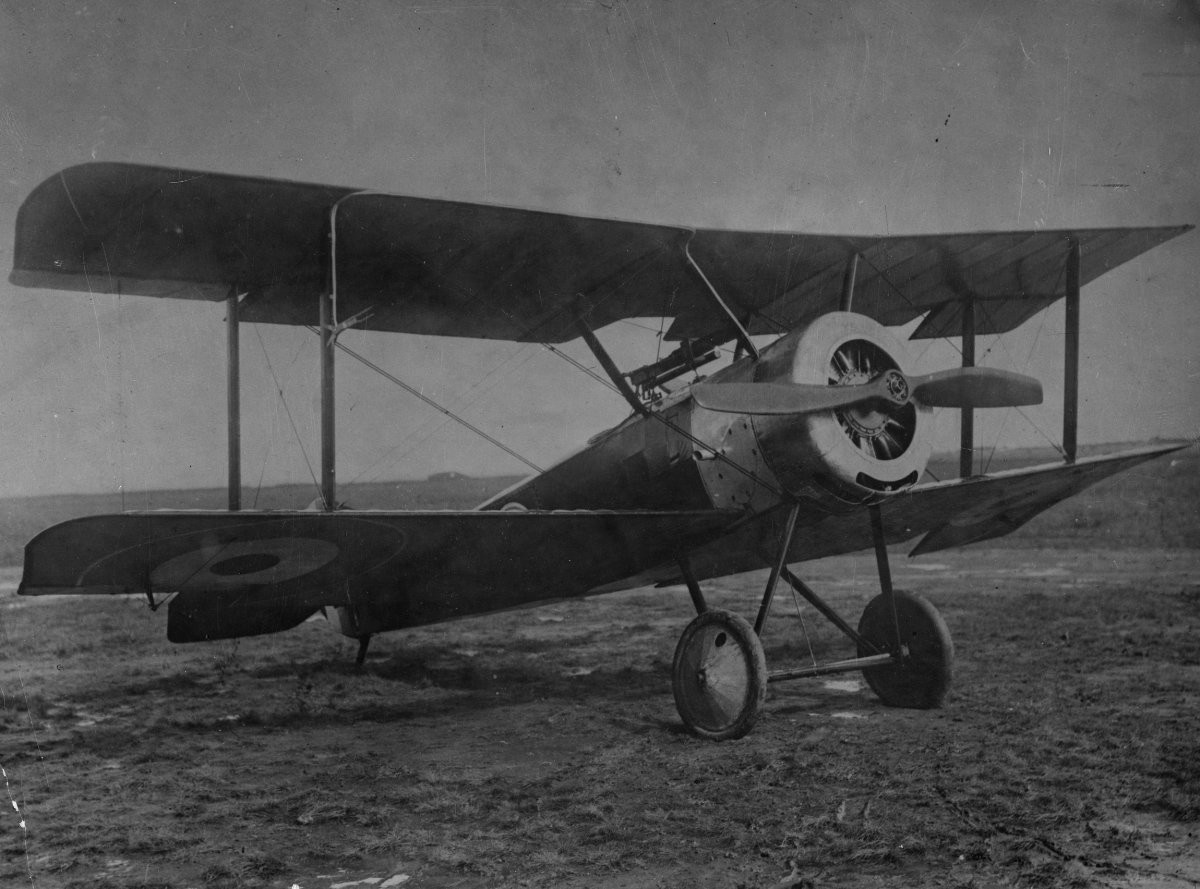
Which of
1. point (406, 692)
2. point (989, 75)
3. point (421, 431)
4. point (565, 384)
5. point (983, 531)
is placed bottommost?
point (406, 692)

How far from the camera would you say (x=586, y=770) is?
13.0 feet

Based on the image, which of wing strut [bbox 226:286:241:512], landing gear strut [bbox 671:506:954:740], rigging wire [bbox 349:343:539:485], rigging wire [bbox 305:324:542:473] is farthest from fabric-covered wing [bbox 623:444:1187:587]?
wing strut [bbox 226:286:241:512]

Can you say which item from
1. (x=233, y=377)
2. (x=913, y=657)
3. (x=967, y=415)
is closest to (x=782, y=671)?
(x=913, y=657)

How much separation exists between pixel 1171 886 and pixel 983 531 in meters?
4.69

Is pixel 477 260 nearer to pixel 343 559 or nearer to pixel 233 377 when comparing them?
pixel 233 377

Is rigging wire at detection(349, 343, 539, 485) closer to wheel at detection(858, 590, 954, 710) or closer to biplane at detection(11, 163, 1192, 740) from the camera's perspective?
biplane at detection(11, 163, 1192, 740)

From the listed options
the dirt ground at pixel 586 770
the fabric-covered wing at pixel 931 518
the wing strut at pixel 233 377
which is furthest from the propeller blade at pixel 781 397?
the wing strut at pixel 233 377

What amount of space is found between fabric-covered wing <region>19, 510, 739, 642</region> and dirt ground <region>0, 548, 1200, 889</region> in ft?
2.43

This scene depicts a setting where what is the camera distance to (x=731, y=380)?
16.1 feet

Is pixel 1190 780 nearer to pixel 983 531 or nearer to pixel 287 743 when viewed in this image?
pixel 983 531

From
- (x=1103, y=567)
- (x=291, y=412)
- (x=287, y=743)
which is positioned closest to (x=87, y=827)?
(x=287, y=743)

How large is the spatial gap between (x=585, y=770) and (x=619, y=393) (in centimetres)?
222

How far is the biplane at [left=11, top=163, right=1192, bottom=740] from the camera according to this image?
3779 millimetres

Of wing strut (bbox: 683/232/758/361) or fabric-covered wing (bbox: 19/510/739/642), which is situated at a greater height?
wing strut (bbox: 683/232/758/361)
